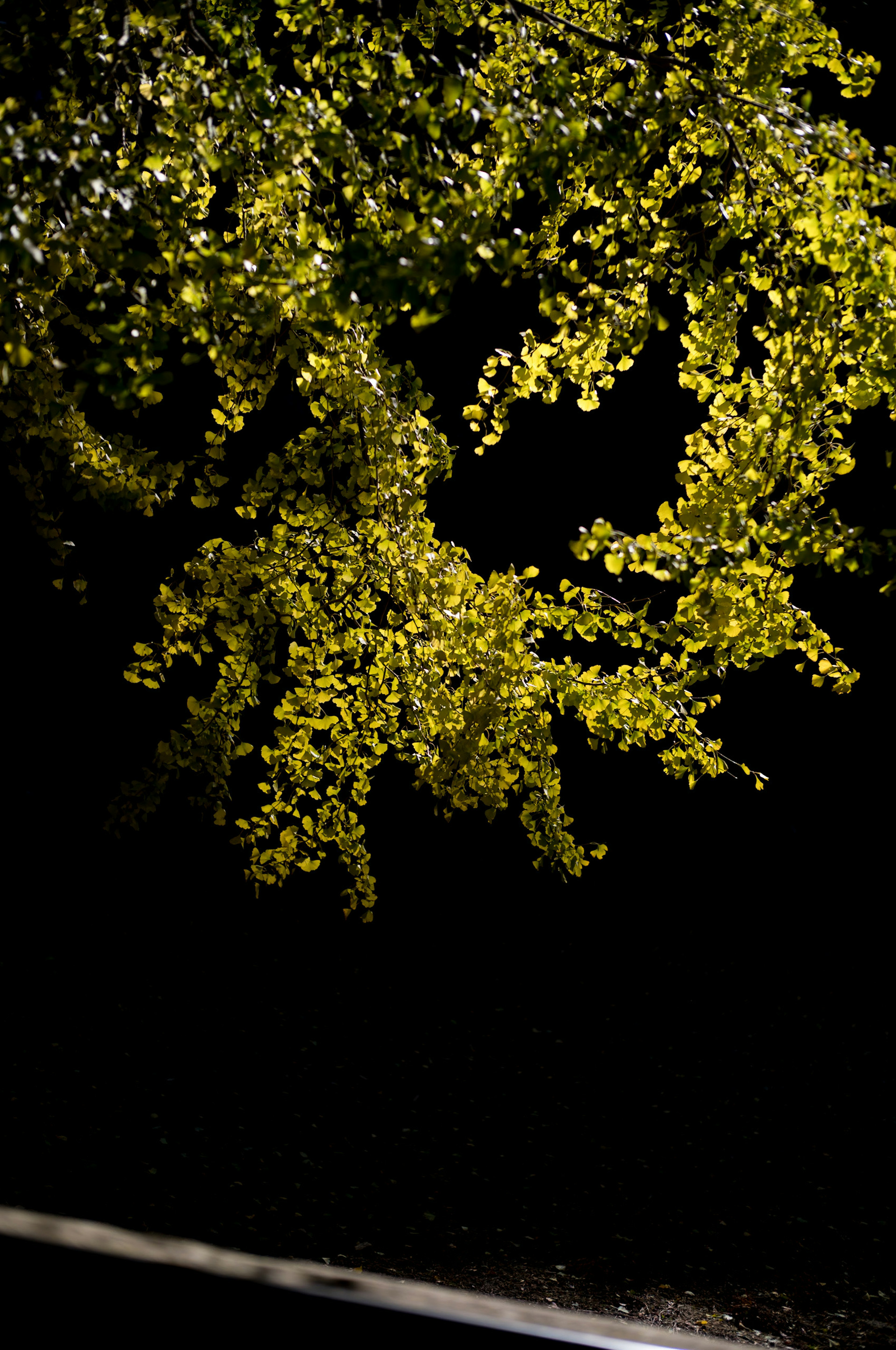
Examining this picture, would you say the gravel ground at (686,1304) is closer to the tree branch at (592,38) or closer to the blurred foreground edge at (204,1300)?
the blurred foreground edge at (204,1300)

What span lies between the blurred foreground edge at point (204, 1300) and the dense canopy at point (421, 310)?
1.05m

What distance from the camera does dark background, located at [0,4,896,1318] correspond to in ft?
11.2

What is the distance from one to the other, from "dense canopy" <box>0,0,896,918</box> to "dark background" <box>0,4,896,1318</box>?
3.94 ft

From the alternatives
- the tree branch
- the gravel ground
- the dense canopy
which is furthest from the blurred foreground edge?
the gravel ground

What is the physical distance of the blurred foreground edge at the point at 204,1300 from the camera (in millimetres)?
644

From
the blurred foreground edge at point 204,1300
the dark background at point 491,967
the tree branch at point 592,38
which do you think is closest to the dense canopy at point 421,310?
the tree branch at point 592,38

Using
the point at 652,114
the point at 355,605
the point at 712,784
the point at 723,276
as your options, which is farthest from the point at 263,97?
the point at 712,784

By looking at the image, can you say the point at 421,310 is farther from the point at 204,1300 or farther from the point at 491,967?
the point at 491,967

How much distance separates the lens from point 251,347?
2.41 metres

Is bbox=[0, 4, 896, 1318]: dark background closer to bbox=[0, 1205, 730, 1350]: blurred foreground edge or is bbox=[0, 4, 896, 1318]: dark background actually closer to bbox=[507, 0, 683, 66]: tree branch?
bbox=[0, 1205, 730, 1350]: blurred foreground edge

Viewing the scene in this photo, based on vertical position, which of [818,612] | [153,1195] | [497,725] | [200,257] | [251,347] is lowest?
[153,1195]

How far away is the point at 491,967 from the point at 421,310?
4422mm

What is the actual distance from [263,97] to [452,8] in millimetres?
1013

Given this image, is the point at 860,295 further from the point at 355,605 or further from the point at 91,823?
the point at 91,823
